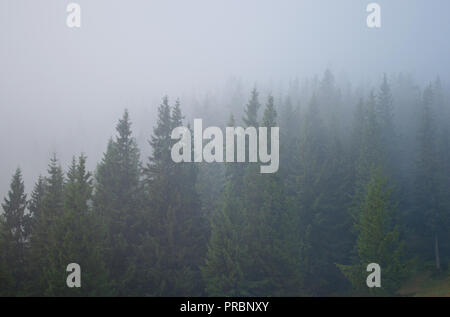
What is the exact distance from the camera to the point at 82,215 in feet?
59.9

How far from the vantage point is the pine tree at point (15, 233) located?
22156 millimetres

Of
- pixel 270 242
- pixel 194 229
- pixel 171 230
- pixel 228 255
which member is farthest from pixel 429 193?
pixel 171 230

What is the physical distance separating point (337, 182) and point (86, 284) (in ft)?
74.2

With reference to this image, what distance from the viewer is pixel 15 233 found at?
76.3ft

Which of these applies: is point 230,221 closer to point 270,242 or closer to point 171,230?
point 270,242

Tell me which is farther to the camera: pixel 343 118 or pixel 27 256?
pixel 343 118

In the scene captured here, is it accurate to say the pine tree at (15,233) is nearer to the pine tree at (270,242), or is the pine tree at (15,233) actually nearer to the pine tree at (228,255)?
the pine tree at (228,255)

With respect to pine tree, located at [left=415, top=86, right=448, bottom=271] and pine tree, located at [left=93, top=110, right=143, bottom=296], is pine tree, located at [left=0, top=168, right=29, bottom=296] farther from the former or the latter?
pine tree, located at [left=415, top=86, right=448, bottom=271]

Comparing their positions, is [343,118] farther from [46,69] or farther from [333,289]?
[46,69]

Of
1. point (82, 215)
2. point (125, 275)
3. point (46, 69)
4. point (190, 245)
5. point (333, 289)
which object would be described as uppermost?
point (46, 69)

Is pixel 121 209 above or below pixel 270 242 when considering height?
above

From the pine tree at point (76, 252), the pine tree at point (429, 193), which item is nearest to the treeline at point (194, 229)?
the pine tree at point (76, 252)
